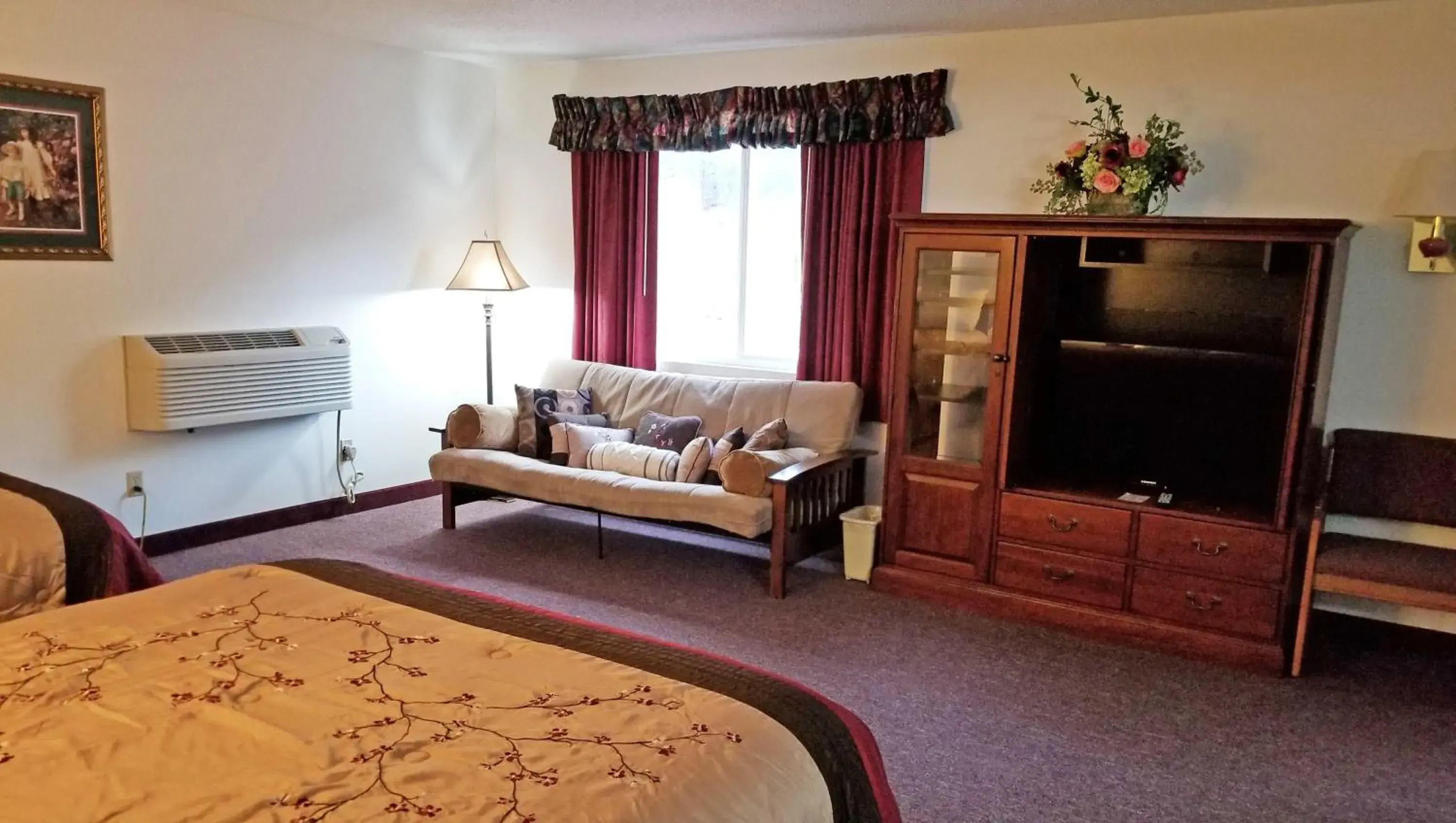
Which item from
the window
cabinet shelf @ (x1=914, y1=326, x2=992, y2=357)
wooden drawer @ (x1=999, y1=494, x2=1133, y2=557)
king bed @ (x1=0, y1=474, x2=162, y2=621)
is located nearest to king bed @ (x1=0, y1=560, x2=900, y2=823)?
king bed @ (x1=0, y1=474, x2=162, y2=621)

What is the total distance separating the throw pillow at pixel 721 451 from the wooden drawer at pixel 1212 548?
169 centimetres

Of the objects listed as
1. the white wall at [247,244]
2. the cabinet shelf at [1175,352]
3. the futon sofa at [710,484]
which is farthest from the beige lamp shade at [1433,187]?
the white wall at [247,244]

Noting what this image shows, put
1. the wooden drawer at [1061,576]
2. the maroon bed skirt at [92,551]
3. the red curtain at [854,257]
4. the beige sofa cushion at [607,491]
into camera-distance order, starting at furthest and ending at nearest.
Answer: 1. the red curtain at [854,257]
2. the beige sofa cushion at [607,491]
3. the wooden drawer at [1061,576]
4. the maroon bed skirt at [92,551]

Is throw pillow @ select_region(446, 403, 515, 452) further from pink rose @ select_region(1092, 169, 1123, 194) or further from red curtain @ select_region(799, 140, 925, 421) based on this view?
pink rose @ select_region(1092, 169, 1123, 194)

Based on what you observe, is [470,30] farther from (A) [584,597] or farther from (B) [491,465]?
(A) [584,597]

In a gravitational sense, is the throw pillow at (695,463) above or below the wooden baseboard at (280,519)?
above

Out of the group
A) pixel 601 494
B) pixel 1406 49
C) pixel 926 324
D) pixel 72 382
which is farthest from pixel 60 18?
pixel 1406 49

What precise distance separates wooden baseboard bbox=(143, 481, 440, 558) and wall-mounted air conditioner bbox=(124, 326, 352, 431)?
484 millimetres

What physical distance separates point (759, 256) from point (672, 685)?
3.65 metres

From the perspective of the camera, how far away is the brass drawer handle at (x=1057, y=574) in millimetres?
3848

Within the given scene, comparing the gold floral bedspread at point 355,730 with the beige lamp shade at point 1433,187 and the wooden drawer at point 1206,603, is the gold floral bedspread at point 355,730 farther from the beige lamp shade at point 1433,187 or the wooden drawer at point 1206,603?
the beige lamp shade at point 1433,187

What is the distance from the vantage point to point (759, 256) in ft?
17.1

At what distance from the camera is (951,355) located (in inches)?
163

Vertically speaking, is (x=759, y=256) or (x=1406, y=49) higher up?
(x=1406, y=49)
